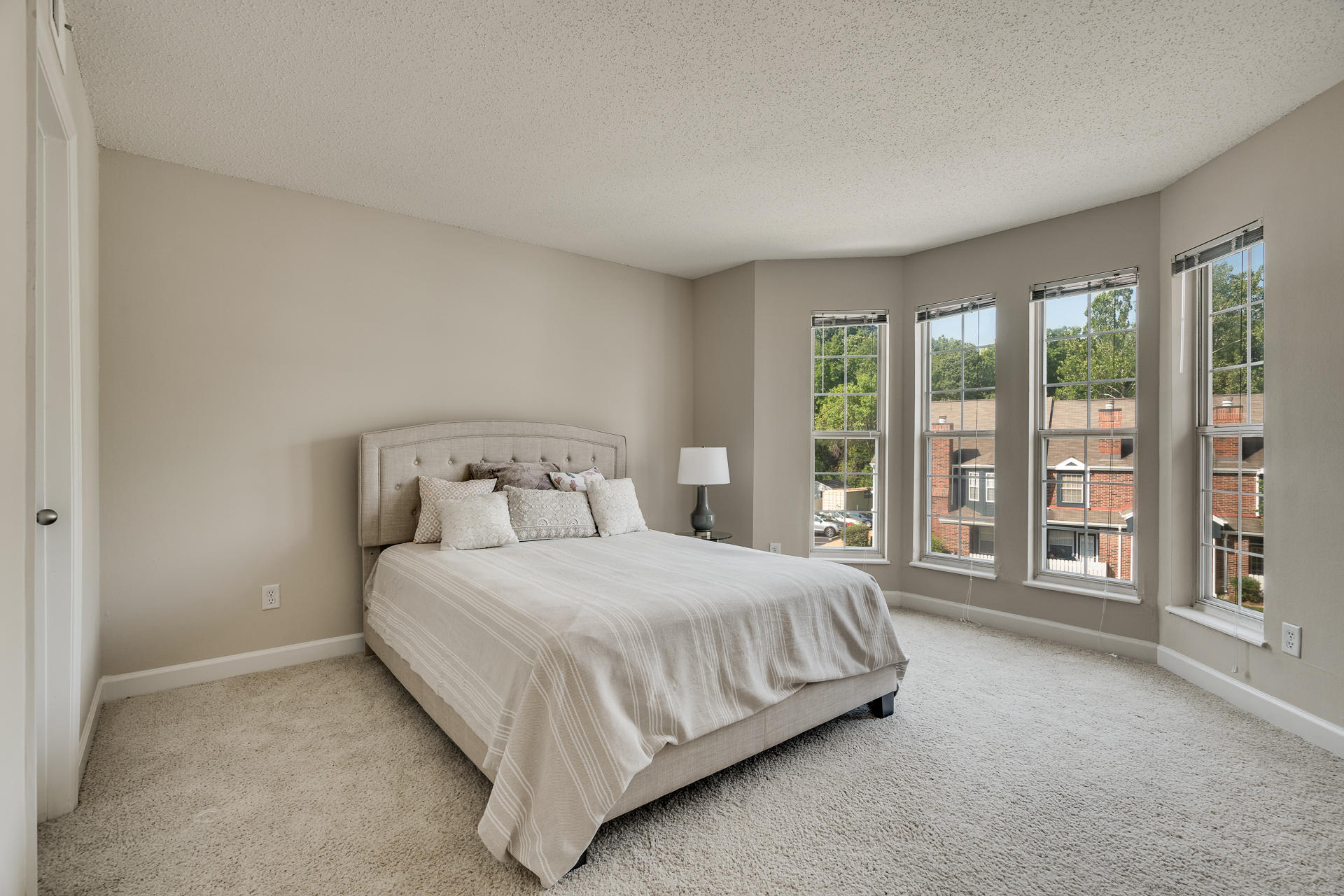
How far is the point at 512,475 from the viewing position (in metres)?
3.66

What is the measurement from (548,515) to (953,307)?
3050 mm

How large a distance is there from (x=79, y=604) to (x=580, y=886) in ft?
6.62

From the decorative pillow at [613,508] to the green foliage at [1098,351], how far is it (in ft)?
8.82

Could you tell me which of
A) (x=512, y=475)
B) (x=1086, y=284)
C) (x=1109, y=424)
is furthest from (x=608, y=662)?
(x=1086, y=284)

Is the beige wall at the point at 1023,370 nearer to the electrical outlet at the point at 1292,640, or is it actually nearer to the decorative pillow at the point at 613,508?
the electrical outlet at the point at 1292,640

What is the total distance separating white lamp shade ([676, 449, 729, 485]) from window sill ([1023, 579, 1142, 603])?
79.7 inches

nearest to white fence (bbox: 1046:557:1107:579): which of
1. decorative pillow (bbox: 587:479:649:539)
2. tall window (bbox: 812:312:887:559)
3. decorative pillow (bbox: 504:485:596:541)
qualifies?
tall window (bbox: 812:312:887:559)

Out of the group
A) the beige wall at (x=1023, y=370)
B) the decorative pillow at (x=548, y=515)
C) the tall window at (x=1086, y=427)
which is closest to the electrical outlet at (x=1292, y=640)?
the beige wall at (x=1023, y=370)

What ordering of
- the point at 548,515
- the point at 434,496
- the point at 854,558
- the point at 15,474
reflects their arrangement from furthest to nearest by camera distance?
the point at 854,558 < the point at 548,515 < the point at 434,496 < the point at 15,474

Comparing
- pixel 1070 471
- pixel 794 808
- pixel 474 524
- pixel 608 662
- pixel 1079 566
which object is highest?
pixel 1070 471

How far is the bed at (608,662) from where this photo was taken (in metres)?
1.70

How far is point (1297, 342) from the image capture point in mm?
2529

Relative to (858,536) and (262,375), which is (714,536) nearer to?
(858,536)

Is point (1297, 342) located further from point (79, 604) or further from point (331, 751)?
point (79, 604)
